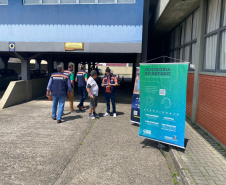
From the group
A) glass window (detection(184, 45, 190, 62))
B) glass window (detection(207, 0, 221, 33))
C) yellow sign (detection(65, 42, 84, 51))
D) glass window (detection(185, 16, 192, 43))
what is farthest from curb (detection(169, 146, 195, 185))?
yellow sign (detection(65, 42, 84, 51))

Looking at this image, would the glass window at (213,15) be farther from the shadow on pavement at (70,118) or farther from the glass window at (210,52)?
the shadow on pavement at (70,118)

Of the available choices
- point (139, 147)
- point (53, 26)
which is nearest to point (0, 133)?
point (139, 147)

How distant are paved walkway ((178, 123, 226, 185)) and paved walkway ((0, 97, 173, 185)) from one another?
0.49m

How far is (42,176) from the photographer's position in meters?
3.57

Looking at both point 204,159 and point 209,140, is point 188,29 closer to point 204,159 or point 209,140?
point 209,140

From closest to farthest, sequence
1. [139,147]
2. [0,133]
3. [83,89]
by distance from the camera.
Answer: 1. [139,147]
2. [0,133]
3. [83,89]

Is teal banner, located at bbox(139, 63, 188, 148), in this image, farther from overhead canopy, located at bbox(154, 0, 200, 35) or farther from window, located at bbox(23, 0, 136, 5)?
window, located at bbox(23, 0, 136, 5)

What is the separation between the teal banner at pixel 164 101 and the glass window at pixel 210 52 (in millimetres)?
2207

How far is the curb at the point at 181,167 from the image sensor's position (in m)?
3.29

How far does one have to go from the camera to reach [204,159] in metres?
4.11

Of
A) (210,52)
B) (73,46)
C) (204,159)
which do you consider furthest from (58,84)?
(210,52)

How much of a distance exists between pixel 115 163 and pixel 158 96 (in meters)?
1.76

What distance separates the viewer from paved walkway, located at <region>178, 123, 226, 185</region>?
134 inches

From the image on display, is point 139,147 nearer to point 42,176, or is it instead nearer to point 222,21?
point 42,176
